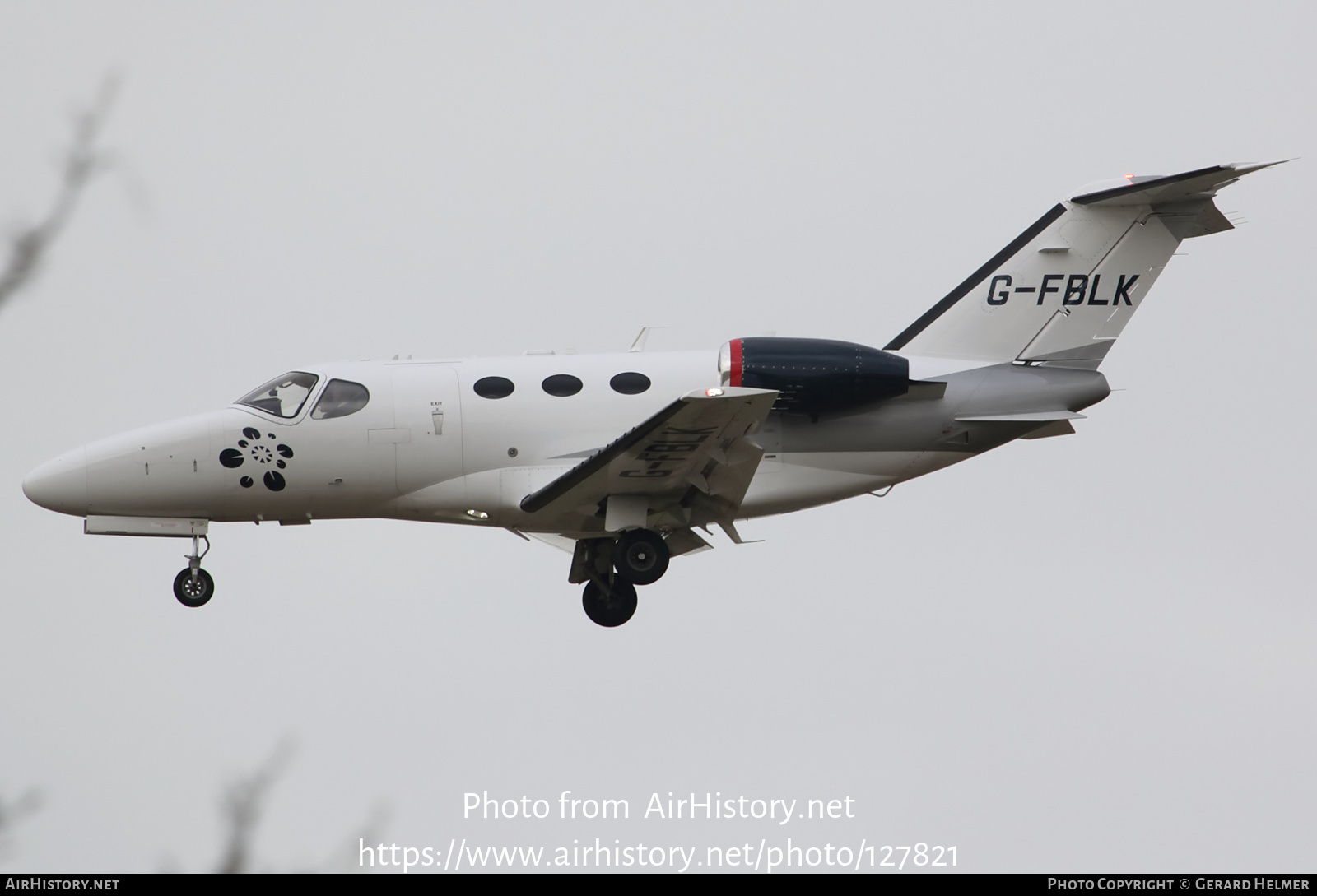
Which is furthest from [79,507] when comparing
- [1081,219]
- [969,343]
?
[1081,219]

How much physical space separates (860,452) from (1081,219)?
4524 mm

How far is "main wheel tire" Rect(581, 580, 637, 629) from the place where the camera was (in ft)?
62.1

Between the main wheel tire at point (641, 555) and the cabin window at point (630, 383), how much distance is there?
177 cm

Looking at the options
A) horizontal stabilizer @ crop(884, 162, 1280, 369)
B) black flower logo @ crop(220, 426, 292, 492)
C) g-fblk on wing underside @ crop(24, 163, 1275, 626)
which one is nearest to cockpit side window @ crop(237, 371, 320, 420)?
g-fblk on wing underside @ crop(24, 163, 1275, 626)

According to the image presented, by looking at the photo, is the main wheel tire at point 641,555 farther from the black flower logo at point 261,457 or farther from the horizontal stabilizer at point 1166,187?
the horizontal stabilizer at point 1166,187

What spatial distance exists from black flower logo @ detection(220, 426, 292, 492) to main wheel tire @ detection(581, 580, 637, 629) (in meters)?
4.19

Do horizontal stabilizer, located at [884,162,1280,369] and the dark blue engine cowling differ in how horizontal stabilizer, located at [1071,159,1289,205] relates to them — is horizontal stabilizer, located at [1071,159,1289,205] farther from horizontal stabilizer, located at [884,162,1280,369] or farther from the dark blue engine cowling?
the dark blue engine cowling

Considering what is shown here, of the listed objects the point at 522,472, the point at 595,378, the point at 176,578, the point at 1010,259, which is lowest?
the point at 176,578

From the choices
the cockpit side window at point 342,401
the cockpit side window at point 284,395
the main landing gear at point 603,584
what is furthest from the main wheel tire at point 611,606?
the cockpit side window at point 284,395

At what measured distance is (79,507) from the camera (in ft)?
59.7

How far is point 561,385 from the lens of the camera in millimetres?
18141

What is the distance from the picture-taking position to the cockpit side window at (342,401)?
18.0 meters

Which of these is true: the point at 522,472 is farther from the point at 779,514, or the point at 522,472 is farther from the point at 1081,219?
the point at 1081,219

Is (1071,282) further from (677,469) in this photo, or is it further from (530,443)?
(530,443)
